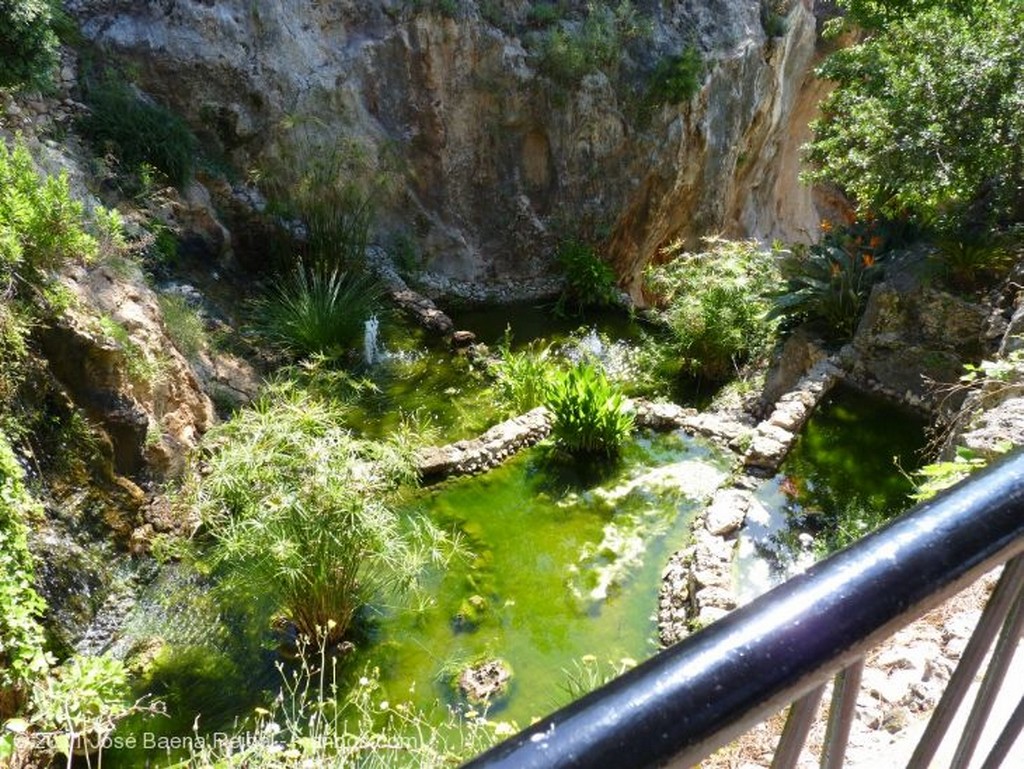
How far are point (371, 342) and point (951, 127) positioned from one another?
559 cm

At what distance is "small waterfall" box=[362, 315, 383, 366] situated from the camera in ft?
24.4

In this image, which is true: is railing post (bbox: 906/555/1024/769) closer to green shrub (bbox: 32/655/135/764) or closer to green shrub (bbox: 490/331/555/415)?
green shrub (bbox: 32/655/135/764)

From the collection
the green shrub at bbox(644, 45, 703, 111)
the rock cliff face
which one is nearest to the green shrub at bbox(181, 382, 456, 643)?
the rock cliff face

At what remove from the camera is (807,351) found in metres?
6.89

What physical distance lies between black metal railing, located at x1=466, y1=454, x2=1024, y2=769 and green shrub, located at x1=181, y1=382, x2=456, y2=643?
10.8 feet

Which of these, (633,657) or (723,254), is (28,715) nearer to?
(633,657)

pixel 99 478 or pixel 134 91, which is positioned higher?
pixel 134 91

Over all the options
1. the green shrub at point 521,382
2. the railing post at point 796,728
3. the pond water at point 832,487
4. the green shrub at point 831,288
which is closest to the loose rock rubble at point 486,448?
the green shrub at point 521,382

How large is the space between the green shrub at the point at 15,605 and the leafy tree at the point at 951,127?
254 inches

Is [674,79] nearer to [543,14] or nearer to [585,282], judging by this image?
[543,14]

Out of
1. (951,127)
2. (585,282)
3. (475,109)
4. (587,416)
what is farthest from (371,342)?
(951,127)

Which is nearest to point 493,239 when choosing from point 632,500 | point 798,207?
point 632,500

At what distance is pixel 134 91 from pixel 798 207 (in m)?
14.0

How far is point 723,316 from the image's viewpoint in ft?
24.1
